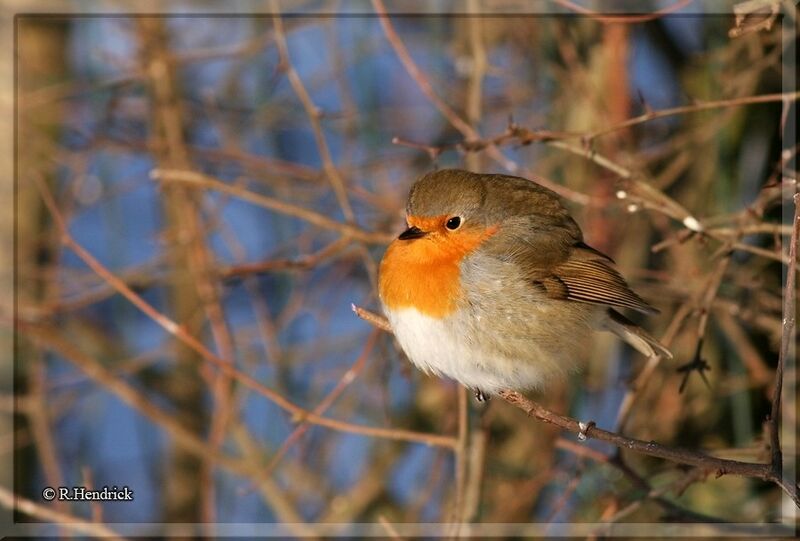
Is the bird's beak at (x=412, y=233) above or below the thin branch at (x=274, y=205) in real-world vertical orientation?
below

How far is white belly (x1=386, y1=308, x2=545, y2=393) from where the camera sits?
2469 millimetres

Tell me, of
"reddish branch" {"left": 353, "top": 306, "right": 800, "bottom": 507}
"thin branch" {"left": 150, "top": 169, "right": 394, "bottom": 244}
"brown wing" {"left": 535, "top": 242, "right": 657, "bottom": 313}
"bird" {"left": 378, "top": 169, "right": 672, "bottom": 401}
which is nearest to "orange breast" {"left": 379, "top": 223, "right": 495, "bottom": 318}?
"bird" {"left": 378, "top": 169, "right": 672, "bottom": 401}

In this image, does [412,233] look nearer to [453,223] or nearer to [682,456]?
[453,223]

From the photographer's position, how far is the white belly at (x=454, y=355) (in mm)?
2469

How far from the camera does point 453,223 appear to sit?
2.57m

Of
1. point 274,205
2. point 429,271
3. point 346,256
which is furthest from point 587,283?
point 346,256

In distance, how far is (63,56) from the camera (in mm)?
4633

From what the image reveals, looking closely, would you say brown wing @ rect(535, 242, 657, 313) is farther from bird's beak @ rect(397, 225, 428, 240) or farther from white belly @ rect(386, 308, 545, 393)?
bird's beak @ rect(397, 225, 428, 240)

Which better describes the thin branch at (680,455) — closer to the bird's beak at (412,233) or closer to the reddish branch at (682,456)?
the reddish branch at (682,456)

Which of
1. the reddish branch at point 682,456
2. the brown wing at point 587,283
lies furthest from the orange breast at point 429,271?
the reddish branch at point 682,456

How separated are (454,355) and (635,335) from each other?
0.65 meters

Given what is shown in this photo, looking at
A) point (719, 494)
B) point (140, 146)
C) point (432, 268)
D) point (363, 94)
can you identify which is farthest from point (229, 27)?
point (719, 494)

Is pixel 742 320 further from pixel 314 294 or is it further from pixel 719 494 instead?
pixel 314 294

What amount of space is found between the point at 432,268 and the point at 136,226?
345 centimetres
